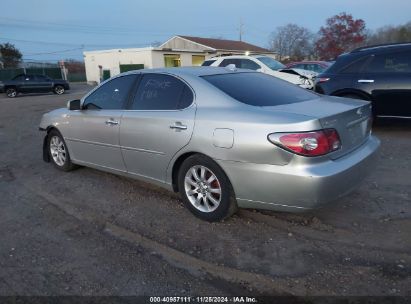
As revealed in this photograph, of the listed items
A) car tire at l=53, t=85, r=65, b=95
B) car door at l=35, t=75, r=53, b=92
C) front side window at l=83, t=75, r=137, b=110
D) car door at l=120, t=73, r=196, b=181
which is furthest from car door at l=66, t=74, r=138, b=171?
car tire at l=53, t=85, r=65, b=95

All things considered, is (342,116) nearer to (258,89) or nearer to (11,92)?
(258,89)

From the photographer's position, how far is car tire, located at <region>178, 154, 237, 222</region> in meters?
3.79

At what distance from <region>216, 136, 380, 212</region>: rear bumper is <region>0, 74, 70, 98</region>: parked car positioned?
2677 centimetres

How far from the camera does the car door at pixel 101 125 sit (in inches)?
191

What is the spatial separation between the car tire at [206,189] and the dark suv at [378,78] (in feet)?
16.5

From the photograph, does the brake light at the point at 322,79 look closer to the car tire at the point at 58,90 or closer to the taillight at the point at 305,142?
the taillight at the point at 305,142

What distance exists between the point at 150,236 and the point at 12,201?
2.18 m

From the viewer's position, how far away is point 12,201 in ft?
16.1

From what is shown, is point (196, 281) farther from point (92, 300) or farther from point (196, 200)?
point (196, 200)

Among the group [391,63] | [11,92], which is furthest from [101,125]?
[11,92]

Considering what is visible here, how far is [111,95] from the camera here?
509cm

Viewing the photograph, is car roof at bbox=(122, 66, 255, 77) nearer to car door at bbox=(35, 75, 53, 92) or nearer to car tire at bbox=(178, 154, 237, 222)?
car tire at bbox=(178, 154, 237, 222)

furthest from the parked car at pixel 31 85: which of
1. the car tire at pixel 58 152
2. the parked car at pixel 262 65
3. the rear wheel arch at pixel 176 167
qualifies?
the rear wheel arch at pixel 176 167

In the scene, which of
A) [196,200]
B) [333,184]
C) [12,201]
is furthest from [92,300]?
[12,201]
